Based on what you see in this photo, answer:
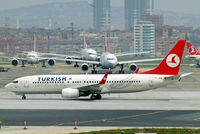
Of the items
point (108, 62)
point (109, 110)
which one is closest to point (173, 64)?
point (109, 110)

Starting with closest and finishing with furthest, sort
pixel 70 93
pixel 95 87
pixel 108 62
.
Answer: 1. pixel 70 93
2. pixel 95 87
3. pixel 108 62

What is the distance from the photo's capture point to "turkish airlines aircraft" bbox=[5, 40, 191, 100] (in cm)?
6212

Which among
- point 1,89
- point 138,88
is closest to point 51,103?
point 138,88

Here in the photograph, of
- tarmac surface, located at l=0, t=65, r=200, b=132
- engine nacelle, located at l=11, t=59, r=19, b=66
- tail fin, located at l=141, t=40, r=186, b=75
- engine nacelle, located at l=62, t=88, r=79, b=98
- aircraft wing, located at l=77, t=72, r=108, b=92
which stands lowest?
engine nacelle, located at l=11, t=59, r=19, b=66

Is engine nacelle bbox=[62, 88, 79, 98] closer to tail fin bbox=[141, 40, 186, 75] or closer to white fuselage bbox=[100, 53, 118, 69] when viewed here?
tail fin bbox=[141, 40, 186, 75]

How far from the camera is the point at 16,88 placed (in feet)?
211

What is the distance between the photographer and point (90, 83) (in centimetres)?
6306

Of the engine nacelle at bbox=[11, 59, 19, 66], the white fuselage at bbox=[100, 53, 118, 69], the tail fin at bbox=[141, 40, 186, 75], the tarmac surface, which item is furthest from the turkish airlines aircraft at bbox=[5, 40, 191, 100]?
the engine nacelle at bbox=[11, 59, 19, 66]

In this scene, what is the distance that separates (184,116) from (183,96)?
19.0 metres

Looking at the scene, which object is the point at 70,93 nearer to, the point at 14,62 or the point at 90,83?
the point at 90,83

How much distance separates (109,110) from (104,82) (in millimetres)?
8572

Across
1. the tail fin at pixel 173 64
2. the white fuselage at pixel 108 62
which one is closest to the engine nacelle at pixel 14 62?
the white fuselage at pixel 108 62

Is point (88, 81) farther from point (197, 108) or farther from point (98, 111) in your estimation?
point (197, 108)

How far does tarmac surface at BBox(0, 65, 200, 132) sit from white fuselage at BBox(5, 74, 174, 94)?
4.71ft
